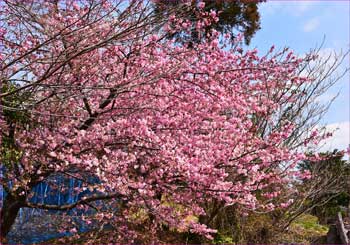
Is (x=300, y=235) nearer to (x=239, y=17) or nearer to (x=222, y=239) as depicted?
(x=222, y=239)

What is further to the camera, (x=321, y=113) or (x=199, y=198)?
(x=321, y=113)

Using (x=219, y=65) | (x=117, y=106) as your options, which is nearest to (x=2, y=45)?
(x=117, y=106)

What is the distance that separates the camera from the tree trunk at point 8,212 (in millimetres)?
5504

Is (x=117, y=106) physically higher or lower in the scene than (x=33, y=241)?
higher

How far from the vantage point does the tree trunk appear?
217 inches

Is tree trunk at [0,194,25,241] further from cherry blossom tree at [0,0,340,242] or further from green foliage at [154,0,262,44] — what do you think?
green foliage at [154,0,262,44]

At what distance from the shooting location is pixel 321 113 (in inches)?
394

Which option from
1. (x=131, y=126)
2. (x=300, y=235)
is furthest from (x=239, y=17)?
(x=131, y=126)

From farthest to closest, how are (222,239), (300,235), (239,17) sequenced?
(239,17)
(300,235)
(222,239)

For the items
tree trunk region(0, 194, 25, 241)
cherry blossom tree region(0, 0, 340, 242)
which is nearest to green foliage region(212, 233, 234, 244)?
cherry blossom tree region(0, 0, 340, 242)

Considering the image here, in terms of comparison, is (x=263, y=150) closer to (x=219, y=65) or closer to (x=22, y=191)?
(x=219, y=65)

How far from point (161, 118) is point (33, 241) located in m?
3.19

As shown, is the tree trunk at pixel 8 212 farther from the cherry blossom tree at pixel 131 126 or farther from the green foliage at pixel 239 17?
the green foliage at pixel 239 17

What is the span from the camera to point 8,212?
5.57 m
